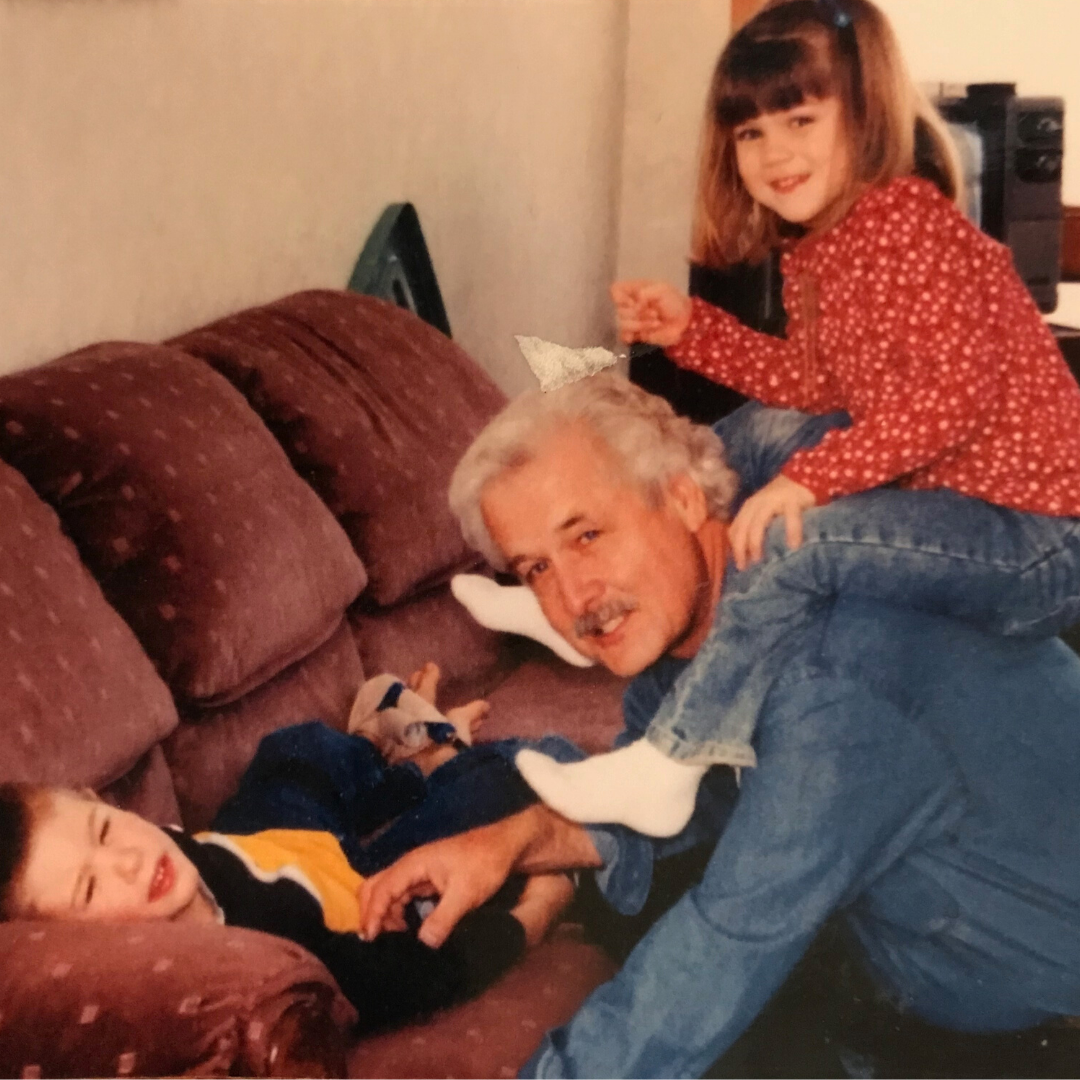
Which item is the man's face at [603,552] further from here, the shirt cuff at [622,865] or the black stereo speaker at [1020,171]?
the black stereo speaker at [1020,171]

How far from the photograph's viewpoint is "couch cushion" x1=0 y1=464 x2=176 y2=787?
0.84m

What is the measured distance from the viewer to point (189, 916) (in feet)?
2.61

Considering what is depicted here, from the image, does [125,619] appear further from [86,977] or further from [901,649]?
[901,649]

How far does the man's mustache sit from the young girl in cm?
8

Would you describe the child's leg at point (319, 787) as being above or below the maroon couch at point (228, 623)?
below

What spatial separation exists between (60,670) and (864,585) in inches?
21.9

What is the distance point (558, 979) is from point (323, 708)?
430 mm

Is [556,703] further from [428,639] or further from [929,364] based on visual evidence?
[929,364]

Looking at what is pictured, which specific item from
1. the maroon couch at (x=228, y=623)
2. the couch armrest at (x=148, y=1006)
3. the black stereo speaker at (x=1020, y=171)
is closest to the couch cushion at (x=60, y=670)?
the maroon couch at (x=228, y=623)

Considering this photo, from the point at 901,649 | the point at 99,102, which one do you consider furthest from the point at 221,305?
the point at 901,649

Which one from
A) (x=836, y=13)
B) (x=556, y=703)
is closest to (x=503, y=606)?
(x=556, y=703)

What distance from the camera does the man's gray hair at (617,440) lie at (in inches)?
→ 36.6

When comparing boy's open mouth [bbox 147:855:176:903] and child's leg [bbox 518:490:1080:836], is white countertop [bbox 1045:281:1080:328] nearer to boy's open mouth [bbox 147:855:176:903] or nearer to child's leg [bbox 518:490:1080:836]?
child's leg [bbox 518:490:1080:836]

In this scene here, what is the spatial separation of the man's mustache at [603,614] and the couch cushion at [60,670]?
0.34 m
